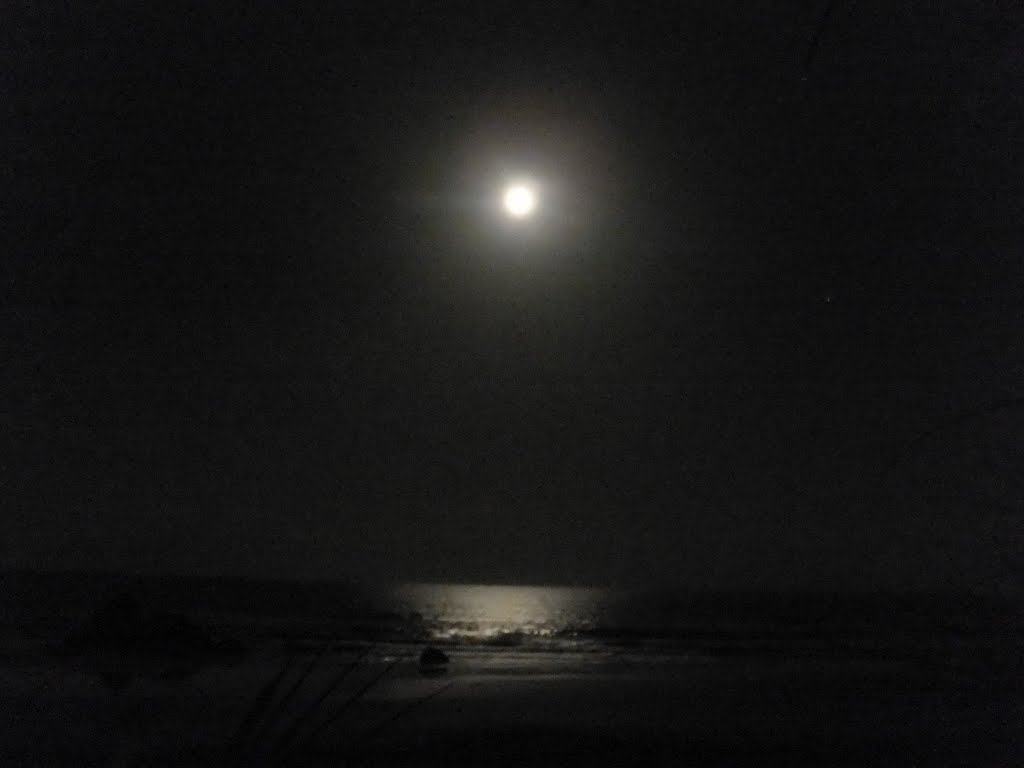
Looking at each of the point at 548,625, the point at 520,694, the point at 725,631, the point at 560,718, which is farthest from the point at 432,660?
the point at 548,625

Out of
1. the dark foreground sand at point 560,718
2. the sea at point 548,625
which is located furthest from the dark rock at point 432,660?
the sea at point 548,625

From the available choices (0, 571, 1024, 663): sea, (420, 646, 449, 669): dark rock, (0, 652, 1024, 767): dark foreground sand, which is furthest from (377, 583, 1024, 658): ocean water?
(420, 646, 449, 669): dark rock

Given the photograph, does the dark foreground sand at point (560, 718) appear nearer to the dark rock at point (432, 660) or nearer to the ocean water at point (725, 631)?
the dark rock at point (432, 660)

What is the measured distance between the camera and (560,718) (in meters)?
15.4

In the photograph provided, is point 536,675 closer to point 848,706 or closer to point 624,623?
point 848,706

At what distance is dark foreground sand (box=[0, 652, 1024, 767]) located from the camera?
1241 cm

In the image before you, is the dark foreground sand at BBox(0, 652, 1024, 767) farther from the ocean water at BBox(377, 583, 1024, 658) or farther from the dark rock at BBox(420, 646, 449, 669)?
the ocean water at BBox(377, 583, 1024, 658)

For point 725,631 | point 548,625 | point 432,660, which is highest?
point 548,625

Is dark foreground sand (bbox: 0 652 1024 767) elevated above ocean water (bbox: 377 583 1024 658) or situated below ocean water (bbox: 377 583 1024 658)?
below

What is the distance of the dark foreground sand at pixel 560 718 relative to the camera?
12414 millimetres

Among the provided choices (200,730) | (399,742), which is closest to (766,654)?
(399,742)

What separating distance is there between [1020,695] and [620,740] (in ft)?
31.3

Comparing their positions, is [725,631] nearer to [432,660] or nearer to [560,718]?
[432,660]

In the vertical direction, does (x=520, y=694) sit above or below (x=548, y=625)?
below
